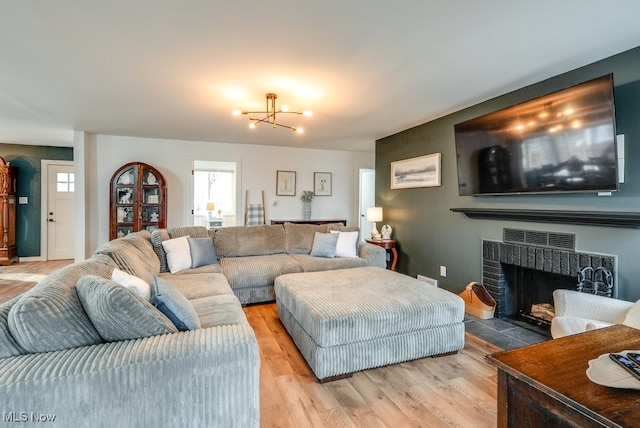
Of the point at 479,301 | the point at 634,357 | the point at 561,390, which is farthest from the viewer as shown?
the point at 479,301

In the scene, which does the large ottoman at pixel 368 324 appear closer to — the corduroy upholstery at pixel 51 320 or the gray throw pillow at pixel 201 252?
the corduroy upholstery at pixel 51 320

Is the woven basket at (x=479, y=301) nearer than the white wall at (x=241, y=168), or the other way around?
the woven basket at (x=479, y=301)

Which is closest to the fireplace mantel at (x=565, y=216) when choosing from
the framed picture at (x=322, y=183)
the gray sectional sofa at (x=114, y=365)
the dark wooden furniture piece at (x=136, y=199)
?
the gray sectional sofa at (x=114, y=365)

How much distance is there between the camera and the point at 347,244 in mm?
4230

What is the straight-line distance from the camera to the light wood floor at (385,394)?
1712 mm

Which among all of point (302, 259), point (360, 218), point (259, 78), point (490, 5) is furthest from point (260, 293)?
point (360, 218)

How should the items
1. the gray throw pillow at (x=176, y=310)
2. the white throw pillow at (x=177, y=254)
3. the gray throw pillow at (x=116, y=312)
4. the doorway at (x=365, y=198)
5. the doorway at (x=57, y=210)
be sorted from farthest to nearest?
the doorway at (x=365, y=198), the doorway at (x=57, y=210), the white throw pillow at (x=177, y=254), the gray throw pillow at (x=176, y=310), the gray throw pillow at (x=116, y=312)

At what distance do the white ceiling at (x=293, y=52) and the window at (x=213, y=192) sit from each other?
3.98m

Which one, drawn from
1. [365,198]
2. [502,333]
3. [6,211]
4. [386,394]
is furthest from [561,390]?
[6,211]

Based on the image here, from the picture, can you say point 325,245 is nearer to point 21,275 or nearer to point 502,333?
point 502,333

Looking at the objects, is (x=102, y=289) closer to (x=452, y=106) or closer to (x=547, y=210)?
(x=547, y=210)

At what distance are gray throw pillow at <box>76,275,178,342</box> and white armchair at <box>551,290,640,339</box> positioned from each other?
2.31 metres

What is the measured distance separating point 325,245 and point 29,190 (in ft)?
19.6

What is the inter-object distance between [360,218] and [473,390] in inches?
210
